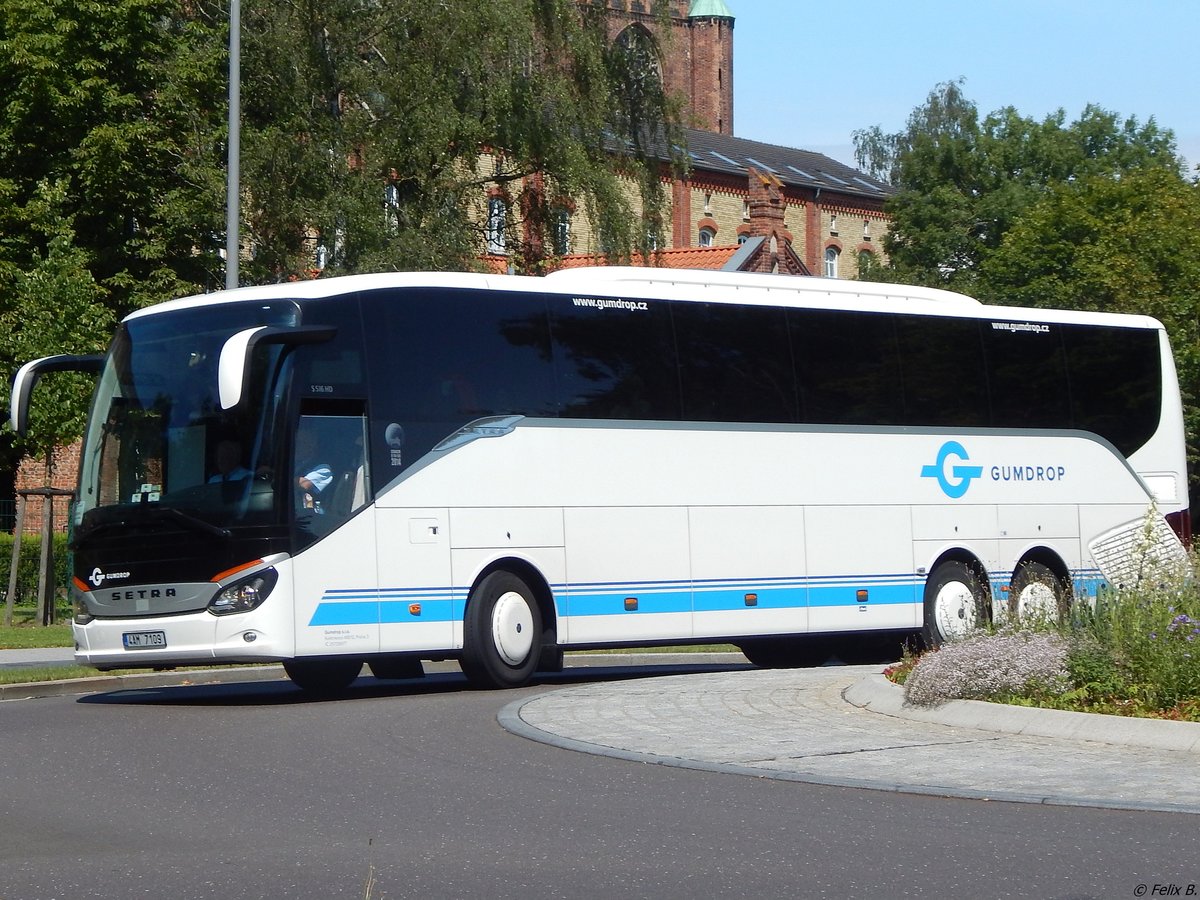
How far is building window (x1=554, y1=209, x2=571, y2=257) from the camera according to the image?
134ft

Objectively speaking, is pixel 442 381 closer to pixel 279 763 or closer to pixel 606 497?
pixel 606 497

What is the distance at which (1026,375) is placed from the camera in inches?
861

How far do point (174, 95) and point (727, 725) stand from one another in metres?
29.4

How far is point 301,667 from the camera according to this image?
1759 centimetres

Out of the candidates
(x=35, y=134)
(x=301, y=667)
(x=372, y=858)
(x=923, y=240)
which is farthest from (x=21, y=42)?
(x=923, y=240)

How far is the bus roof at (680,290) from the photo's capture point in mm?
16469

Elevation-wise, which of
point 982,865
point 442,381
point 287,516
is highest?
point 442,381

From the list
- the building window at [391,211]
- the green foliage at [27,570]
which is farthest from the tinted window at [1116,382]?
the green foliage at [27,570]

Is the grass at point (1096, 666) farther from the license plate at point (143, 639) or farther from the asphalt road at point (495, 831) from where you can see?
the license plate at point (143, 639)

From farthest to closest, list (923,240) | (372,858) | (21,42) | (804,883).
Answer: (923,240)
(21,42)
(372,858)
(804,883)

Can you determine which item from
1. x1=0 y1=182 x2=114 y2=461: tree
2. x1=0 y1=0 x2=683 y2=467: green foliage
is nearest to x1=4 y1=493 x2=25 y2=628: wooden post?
x1=0 y1=182 x2=114 y2=461: tree

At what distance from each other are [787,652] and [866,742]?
31.5 ft

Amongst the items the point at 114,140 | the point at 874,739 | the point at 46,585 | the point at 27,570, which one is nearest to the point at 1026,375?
the point at 874,739

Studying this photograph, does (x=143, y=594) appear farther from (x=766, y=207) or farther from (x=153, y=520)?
(x=766, y=207)
